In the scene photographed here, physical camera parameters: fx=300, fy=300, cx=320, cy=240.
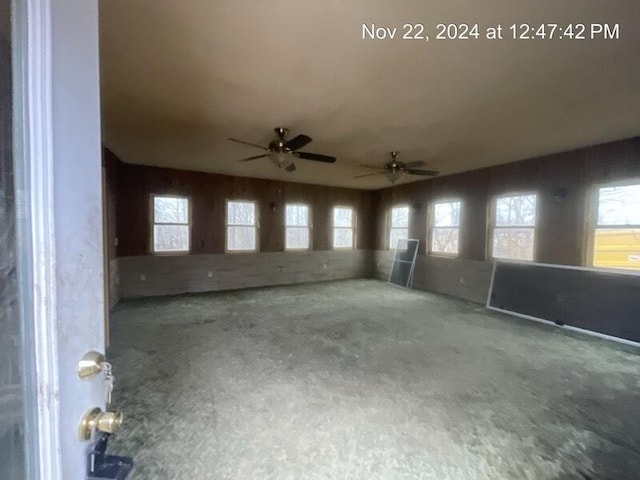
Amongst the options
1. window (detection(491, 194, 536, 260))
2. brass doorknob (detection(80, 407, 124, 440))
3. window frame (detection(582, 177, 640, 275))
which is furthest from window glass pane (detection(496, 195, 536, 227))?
brass doorknob (detection(80, 407, 124, 440))

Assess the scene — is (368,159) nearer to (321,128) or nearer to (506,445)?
(321,128)

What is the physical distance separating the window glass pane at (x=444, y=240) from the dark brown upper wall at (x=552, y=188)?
248 mm

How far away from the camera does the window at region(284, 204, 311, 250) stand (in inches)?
305

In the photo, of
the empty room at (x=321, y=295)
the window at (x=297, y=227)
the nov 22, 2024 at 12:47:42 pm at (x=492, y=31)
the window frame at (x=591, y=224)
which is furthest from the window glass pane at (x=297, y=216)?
the nov 22, 2024 at 12:47:42 pm at (x=492, y=31)

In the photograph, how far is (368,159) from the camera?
5348 millimetres

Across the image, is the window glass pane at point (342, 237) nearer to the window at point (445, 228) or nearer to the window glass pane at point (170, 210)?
the window at point (445, 228)

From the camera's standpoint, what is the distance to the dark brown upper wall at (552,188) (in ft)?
14.0

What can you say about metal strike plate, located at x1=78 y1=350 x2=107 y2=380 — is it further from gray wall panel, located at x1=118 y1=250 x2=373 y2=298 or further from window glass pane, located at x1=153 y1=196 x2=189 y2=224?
window glass pane, located at x1=153 y1=196 x2=189 y2=224

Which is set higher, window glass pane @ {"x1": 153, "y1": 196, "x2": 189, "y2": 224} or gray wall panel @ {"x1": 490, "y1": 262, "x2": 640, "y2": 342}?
window glass pane @ {"x1": 153, "y1": 196, "x2": 189, "y2": 224}

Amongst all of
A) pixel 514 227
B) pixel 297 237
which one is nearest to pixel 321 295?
A: pixel 297 237

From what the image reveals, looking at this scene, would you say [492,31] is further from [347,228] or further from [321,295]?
[347,228]

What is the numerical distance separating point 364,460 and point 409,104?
301 cm

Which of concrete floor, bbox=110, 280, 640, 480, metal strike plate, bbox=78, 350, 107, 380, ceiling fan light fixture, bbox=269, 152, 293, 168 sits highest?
ceiling fan light fixture, bbox=269, 152, 293, 168

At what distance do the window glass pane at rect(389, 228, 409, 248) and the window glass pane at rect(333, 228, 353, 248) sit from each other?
45.2 inches
